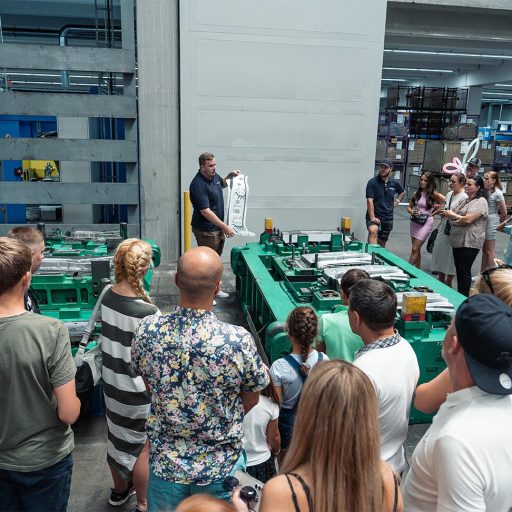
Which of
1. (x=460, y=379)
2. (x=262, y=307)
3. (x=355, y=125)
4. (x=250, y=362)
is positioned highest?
(x=355, y=125)

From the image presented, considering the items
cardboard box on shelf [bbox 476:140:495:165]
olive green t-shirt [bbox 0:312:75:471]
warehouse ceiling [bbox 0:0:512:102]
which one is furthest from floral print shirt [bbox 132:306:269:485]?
cardboard box on shelf [bbox 476:140:495:165]

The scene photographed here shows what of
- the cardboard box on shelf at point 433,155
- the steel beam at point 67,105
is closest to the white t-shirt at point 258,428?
the steel beam at point 67,105

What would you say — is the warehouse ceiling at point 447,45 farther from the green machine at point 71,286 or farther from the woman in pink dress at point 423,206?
the green machine at point 71,286

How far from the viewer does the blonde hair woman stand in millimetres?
1374

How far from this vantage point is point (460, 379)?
5.37 ft

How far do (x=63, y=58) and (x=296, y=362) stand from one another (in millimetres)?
5961

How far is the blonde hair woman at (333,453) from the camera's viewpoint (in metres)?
1.37

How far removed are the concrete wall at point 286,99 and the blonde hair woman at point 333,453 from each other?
7.13m

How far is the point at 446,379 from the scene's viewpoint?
7.09 ft

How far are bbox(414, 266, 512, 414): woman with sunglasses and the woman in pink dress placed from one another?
494 cm

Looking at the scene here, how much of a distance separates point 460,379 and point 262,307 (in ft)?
10.9

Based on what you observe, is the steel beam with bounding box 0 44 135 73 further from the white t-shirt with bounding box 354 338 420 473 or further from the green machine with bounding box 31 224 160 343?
the white t-shirt with bounding box 354 338 420 473

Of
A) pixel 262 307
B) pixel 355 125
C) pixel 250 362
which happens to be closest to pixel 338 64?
pixel 355 125

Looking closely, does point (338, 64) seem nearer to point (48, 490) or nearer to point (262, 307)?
point (262, 307)
